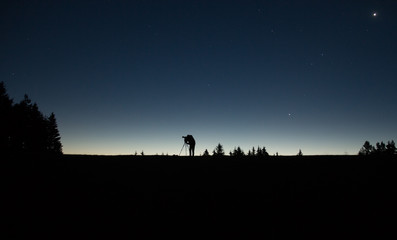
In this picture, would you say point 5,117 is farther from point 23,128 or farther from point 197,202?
point 197,202

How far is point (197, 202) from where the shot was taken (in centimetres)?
501

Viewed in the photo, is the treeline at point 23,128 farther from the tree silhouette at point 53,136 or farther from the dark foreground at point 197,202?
the dark foreground at point 197,202

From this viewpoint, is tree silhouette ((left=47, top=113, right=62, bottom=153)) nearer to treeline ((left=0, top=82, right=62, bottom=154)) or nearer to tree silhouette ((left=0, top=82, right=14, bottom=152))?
treeline ((left=0, top=82, right=62, bottom=154))

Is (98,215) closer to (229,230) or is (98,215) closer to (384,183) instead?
(229,230)

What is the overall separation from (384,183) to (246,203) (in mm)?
4689

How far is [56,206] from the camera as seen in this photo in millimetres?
4551

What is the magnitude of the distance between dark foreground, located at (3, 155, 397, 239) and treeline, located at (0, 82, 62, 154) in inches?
1407

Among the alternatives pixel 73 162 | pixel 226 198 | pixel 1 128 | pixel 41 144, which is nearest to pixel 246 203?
pixel 226 198

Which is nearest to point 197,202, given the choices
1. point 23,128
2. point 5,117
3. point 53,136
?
point 5,117

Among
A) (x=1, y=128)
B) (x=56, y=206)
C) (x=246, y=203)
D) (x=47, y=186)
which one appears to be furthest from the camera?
(x=1, y=128)

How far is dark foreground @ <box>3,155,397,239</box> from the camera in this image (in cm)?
382

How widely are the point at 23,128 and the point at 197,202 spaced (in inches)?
2090

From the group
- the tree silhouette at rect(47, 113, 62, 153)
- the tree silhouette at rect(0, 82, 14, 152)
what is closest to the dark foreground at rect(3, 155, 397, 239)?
the tree silhouette at rect(0, 82, 14, 152)

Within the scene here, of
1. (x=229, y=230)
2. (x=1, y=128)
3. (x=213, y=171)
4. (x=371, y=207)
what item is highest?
(x=1, y=128)
